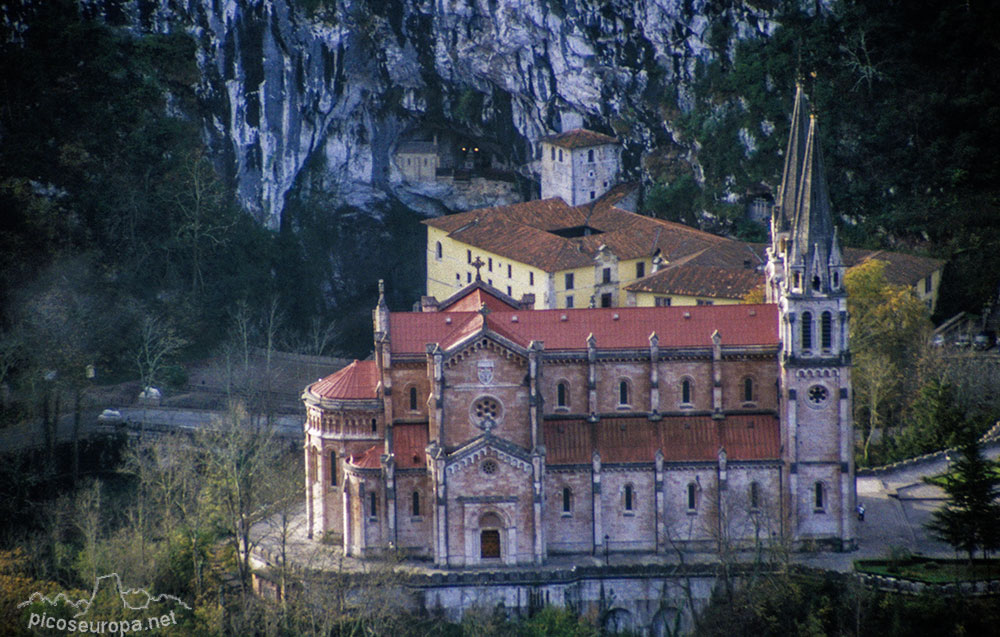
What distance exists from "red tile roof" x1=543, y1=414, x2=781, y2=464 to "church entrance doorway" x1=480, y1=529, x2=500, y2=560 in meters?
4.78

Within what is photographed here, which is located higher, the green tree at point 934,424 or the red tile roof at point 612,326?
the red tile roof at point 612,326

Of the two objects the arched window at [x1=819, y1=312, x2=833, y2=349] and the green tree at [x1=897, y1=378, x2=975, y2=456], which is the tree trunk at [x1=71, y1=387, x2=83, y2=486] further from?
the green tree at [x1=897, y1=378, x2=975, y2=456]

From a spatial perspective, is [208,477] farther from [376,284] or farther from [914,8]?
[914,8]

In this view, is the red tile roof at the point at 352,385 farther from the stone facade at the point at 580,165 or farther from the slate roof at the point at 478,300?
the stone facade at the point at 580,165

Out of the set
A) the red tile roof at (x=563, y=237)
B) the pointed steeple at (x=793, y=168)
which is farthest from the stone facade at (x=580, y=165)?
the pointed steeple at (x=793, y=168)

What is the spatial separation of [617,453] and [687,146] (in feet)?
182

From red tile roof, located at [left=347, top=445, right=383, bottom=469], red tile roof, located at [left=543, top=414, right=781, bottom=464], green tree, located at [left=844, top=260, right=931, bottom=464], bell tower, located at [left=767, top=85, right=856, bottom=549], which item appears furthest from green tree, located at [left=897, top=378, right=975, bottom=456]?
red tile roof, located at [left=347, top=445, right=383, bottom=469]

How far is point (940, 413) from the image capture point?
117562mm

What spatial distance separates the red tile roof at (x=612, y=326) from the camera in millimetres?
107062

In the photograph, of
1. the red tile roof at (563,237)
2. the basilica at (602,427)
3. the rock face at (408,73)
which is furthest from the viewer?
the rock face at (408,73)

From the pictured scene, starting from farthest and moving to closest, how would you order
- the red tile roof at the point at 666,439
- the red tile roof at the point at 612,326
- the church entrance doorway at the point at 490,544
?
1. the red tile roof at the point at 612,326
2. the red tile roof at the point at 666,439
3. the church entrance doorway at the point at 490,544

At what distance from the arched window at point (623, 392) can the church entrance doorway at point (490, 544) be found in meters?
9.65

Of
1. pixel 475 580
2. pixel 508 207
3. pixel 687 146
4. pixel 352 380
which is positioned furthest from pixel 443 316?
pixel 687 146

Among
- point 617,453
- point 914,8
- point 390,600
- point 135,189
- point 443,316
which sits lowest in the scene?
point 390,600
